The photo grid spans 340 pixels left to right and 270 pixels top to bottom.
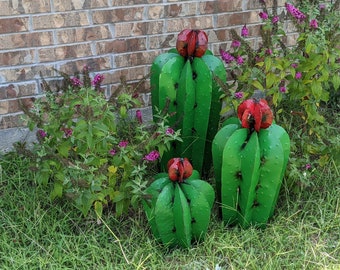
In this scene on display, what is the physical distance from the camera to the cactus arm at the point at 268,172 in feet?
8.14

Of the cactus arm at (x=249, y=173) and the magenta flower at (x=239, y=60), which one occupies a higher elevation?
the magenta flower at (x=239, y=60)

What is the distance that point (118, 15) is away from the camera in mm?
3193

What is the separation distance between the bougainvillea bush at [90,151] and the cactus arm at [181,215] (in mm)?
161

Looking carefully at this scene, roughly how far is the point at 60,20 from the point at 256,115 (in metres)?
1.32

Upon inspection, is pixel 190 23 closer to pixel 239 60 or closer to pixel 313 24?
pixel 239 60

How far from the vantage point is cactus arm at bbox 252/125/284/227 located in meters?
2.48

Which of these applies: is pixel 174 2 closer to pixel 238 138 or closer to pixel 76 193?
pixel 238 138

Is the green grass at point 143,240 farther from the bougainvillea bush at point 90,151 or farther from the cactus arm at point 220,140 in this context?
the cactus arm at point 220,140

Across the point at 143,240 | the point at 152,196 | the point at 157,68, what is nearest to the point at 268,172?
the point at 152,196

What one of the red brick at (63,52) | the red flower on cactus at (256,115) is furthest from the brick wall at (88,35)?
the red flower on cactus at (256,115)

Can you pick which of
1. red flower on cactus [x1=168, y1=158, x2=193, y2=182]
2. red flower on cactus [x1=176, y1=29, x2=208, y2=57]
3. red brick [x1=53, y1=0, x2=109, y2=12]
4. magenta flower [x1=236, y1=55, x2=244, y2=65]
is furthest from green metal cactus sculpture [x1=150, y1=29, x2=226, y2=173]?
red brick [x1=53, y1=0, x2=109, y2=12]

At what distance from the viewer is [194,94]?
109 inches

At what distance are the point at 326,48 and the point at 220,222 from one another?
1040 millimetres

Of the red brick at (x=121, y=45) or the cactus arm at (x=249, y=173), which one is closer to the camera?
the cactus arm at (x=249, y=173)
